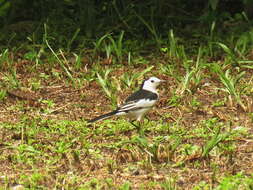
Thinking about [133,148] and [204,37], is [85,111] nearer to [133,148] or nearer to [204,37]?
[133,148]

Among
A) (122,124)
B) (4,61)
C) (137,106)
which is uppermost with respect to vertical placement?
(4,61)

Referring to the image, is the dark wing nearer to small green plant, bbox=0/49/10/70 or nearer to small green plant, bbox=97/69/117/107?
small green plant, bbox=97/69/117/107

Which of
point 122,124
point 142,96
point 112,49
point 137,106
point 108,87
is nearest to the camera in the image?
point 137,106

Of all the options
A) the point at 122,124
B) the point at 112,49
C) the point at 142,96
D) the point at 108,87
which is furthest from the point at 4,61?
the point at 142,96

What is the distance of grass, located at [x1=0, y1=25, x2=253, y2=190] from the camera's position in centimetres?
623

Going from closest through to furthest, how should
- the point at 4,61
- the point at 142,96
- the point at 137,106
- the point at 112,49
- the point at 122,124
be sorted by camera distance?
the point at 137,106, the point at 142,96, the point at 122,124, the point at 4,61, the point at 112,49

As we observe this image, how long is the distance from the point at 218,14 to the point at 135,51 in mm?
1907

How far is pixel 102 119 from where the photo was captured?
24.3ft

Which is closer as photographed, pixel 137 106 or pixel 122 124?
pixel 137 106

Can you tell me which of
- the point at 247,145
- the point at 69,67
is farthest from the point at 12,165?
the point at 69,67

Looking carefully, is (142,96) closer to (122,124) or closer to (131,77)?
(122,124)

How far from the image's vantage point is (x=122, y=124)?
7.79m

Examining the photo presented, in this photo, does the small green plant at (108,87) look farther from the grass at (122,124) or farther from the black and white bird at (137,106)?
the black and white bird at (137,106)

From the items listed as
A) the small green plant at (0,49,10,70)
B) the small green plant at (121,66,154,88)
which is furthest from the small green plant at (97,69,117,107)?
the small green plant at (0,49,10,70)
